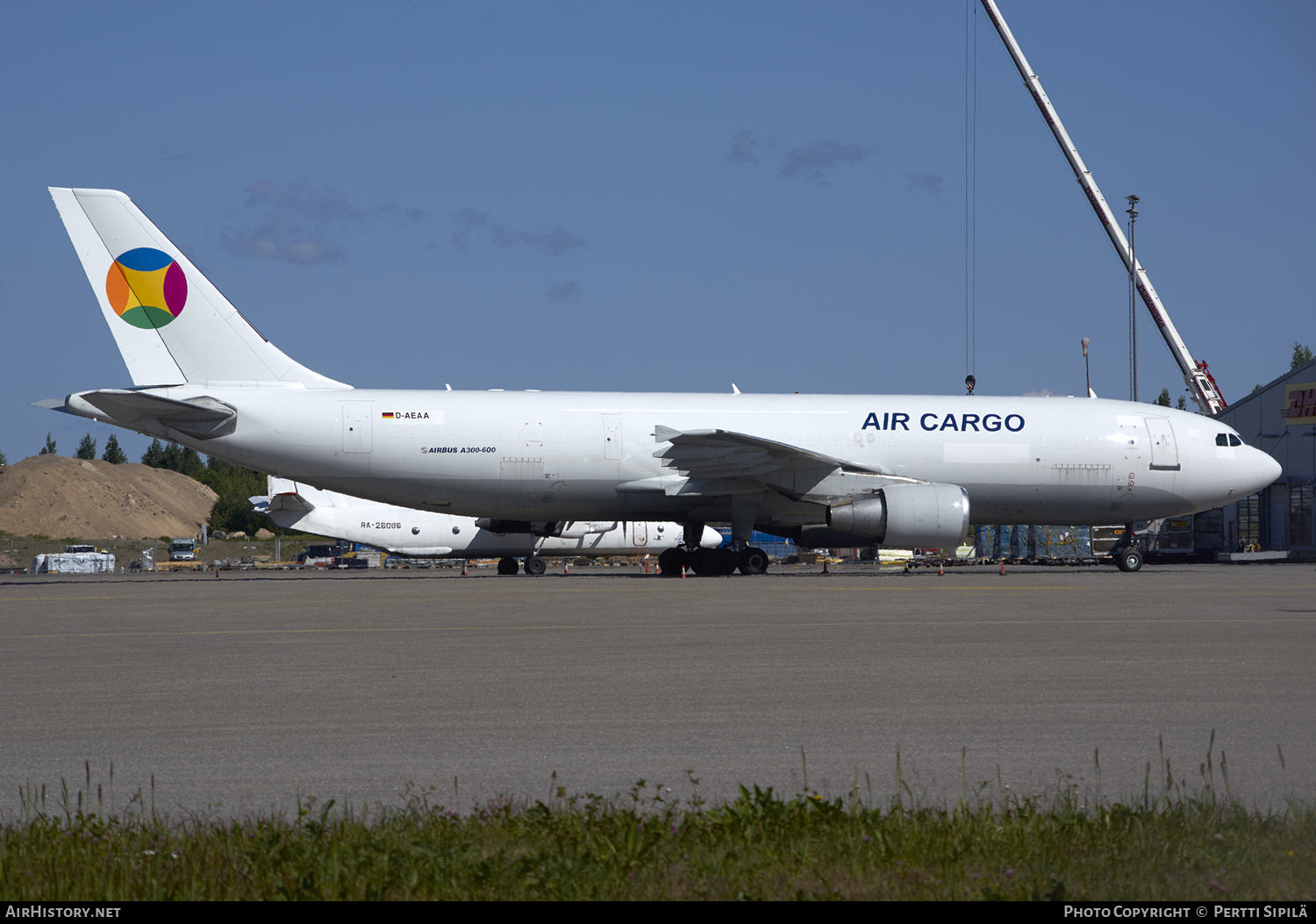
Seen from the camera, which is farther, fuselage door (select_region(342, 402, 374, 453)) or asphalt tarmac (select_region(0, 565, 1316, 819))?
fuselage door (select_region(342, 402, 374, 453))

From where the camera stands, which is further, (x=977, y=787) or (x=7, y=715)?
(x=7, y=715)

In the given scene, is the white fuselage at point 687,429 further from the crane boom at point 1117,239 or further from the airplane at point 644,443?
the crane boom at point 1117,239

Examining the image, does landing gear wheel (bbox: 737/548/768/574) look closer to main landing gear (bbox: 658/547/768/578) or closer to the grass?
main landing gear (bbox: 658/547/768/578)

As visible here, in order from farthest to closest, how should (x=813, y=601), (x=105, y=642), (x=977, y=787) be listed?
(x=813, y=601)
(x=105, y=642)
(x=977, y=787)

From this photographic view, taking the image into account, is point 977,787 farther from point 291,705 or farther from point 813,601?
point 813,601

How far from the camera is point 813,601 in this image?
17.0m

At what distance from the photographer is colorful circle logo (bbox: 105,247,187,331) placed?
23.6 meters

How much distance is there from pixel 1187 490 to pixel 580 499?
14.7 meters

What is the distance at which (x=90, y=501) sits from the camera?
148 m

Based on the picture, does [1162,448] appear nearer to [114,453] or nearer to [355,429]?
[355,429]

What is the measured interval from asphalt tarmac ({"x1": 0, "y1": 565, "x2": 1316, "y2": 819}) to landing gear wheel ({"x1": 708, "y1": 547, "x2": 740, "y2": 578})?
10232mm

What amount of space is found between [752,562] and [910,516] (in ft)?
13.8

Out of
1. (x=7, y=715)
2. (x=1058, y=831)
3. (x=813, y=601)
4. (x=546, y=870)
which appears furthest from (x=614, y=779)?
(x=813, y=601)

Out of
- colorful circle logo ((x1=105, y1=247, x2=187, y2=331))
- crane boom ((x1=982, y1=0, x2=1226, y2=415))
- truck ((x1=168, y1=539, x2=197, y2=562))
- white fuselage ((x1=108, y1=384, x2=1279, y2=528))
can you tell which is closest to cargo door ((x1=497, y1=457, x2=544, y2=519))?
white fuselage ((x1=108, y1=384, x2=1279, y2=528))
